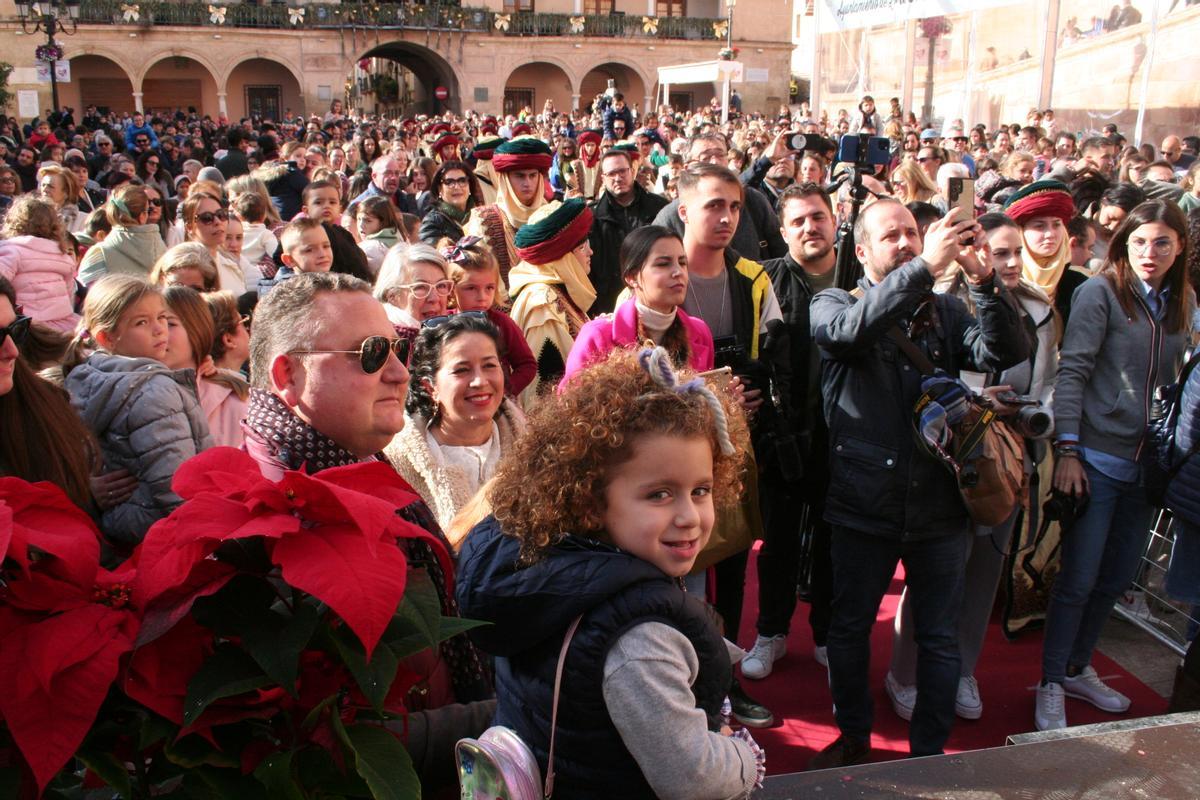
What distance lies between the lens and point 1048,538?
4574 millimetres

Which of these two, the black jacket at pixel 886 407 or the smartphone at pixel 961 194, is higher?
the smartphone at pixel 961 194

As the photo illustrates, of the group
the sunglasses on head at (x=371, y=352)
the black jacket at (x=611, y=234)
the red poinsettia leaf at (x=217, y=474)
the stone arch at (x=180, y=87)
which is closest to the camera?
the red poinsettia leaf at (x=217, y=474)

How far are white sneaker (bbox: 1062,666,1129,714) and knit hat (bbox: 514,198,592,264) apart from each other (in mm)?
2894

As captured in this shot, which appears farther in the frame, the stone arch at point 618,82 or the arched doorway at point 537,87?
the arched doorway at point 537,87

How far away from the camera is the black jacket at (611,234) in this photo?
555cm

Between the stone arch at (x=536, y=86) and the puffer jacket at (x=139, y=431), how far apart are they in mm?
46860

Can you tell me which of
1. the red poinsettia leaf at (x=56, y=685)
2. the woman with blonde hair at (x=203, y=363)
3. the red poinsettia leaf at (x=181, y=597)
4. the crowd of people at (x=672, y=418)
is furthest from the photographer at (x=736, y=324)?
the red poinsettia leaf at (x=56, y=685)

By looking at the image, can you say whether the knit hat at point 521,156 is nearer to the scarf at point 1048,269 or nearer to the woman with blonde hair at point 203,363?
the woman with blonde hair at point 203,363

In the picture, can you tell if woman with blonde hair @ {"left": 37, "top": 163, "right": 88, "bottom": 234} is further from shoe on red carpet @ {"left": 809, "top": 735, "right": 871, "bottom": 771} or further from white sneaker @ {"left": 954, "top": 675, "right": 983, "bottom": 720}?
white sneaker @ {"left": 954, "top": 675, "right": 983, "bottom": 720}

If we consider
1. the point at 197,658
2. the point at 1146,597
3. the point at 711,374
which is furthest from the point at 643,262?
the point at 1146,597

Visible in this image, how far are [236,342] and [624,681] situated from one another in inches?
118

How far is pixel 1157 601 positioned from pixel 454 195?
18.6 ft

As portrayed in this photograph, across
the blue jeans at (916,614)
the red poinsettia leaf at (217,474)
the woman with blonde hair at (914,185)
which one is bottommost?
the blue jeans at (916,614)

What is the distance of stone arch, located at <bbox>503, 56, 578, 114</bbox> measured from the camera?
47781 mm
